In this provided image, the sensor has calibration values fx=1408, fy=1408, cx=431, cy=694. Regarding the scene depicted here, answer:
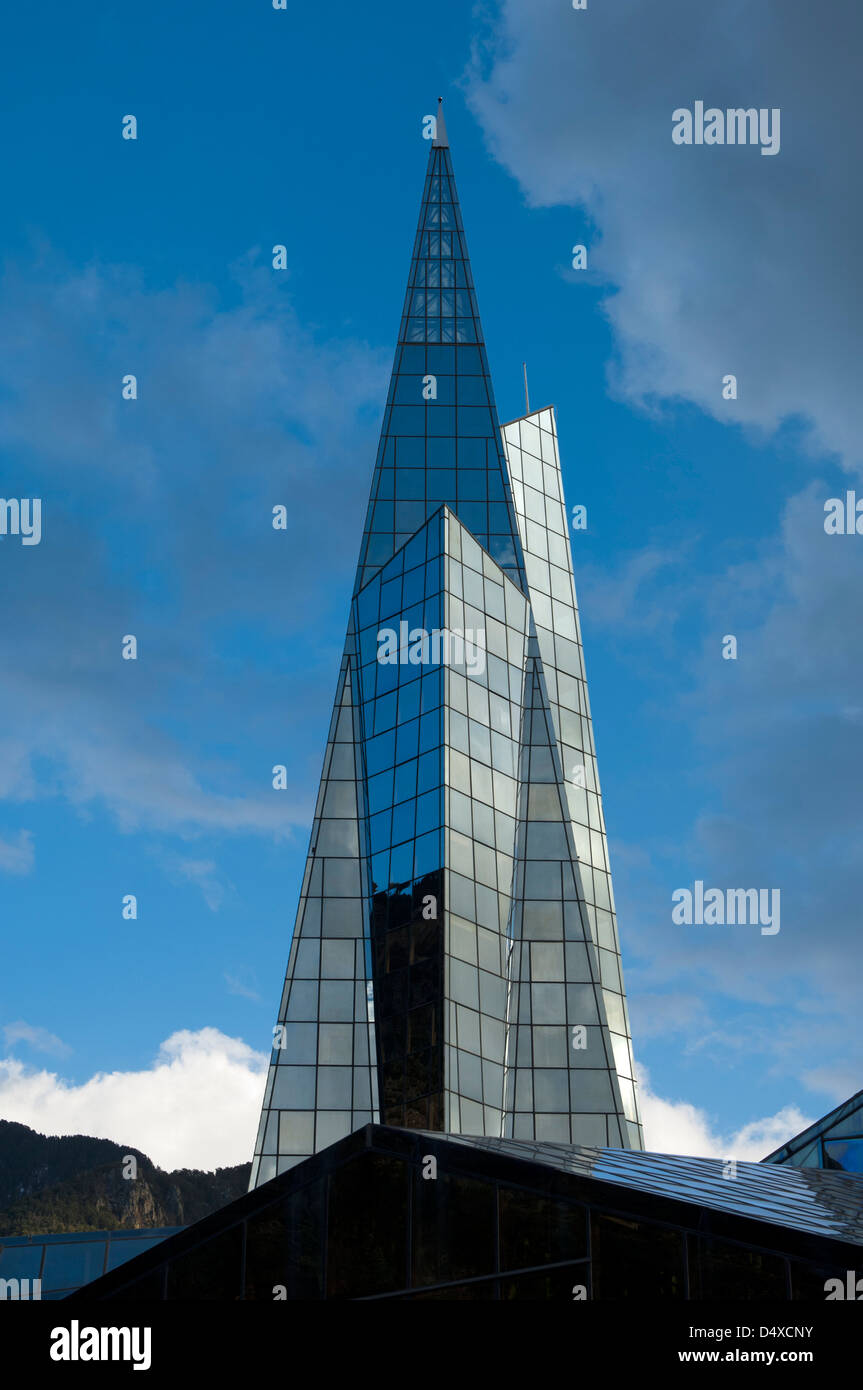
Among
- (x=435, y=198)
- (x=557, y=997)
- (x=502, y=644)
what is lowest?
(x=557, y=997)

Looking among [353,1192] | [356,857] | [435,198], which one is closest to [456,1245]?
[353,1192]

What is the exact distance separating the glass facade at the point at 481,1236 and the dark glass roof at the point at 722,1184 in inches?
5.1

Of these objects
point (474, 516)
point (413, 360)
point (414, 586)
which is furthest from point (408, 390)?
point (414, 586)

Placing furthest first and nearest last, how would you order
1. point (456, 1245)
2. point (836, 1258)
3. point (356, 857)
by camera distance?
point (356, 857) → point (456, 1245) → point (836, 1258)

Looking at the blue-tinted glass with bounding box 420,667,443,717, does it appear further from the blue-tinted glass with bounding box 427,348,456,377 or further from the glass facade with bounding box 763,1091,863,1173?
the glass facade with bounding box 763,1091,863,1173

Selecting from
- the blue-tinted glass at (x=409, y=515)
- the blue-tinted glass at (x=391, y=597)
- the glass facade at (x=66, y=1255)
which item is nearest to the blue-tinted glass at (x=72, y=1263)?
the glass facade at (x=66, y=1255)

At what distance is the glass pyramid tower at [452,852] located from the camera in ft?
219

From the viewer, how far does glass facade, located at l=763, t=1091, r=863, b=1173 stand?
58688mm

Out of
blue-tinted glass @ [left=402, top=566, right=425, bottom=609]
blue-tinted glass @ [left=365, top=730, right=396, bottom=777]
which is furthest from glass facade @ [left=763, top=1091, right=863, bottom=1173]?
blue-tinted glass @ [left=402, top=566, right=425, bottom=609]

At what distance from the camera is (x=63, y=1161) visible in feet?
493

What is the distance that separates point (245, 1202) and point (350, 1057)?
37.8m

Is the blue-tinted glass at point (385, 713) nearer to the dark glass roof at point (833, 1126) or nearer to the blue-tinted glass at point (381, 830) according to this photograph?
the blue-tinted glass at point (381, 830)

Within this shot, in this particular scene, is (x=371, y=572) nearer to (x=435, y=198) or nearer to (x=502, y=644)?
(x=502, y=644)
